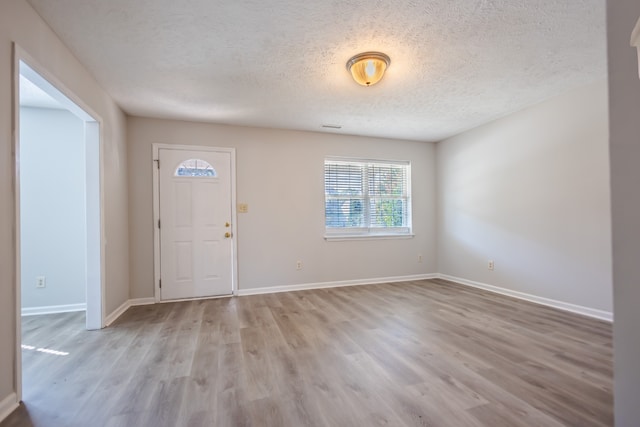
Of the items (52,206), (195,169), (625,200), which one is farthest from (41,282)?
(625,200)

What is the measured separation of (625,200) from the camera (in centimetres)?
111

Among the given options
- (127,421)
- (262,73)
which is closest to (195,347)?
(127,421)

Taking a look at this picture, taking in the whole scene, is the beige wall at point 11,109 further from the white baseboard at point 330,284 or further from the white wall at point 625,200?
the white wall at point 625,200

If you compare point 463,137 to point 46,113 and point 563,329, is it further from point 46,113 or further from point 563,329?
point 46,113

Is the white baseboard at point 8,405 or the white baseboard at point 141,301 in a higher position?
the white baseboard at point 8,405

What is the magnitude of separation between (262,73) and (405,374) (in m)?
2.75

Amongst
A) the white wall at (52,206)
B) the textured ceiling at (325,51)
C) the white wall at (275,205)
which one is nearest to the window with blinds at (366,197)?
the white wall at (275,205)

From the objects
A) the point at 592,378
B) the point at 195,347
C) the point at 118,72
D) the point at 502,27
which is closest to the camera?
the point at 592,378

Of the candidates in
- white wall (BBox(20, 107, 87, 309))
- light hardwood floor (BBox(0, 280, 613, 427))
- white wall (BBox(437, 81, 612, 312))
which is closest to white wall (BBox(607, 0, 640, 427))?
light hardwood floor (BBox(0, 280, 613, 427))

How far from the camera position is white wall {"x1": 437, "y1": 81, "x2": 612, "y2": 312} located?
9.77 ft

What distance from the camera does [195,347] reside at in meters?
2.41

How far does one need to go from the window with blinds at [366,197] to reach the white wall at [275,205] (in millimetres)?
158

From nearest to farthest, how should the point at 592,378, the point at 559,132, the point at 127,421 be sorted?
the point at 127,421
the point at 592,378
the point at 559,132

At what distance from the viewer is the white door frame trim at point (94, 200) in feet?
5.43
